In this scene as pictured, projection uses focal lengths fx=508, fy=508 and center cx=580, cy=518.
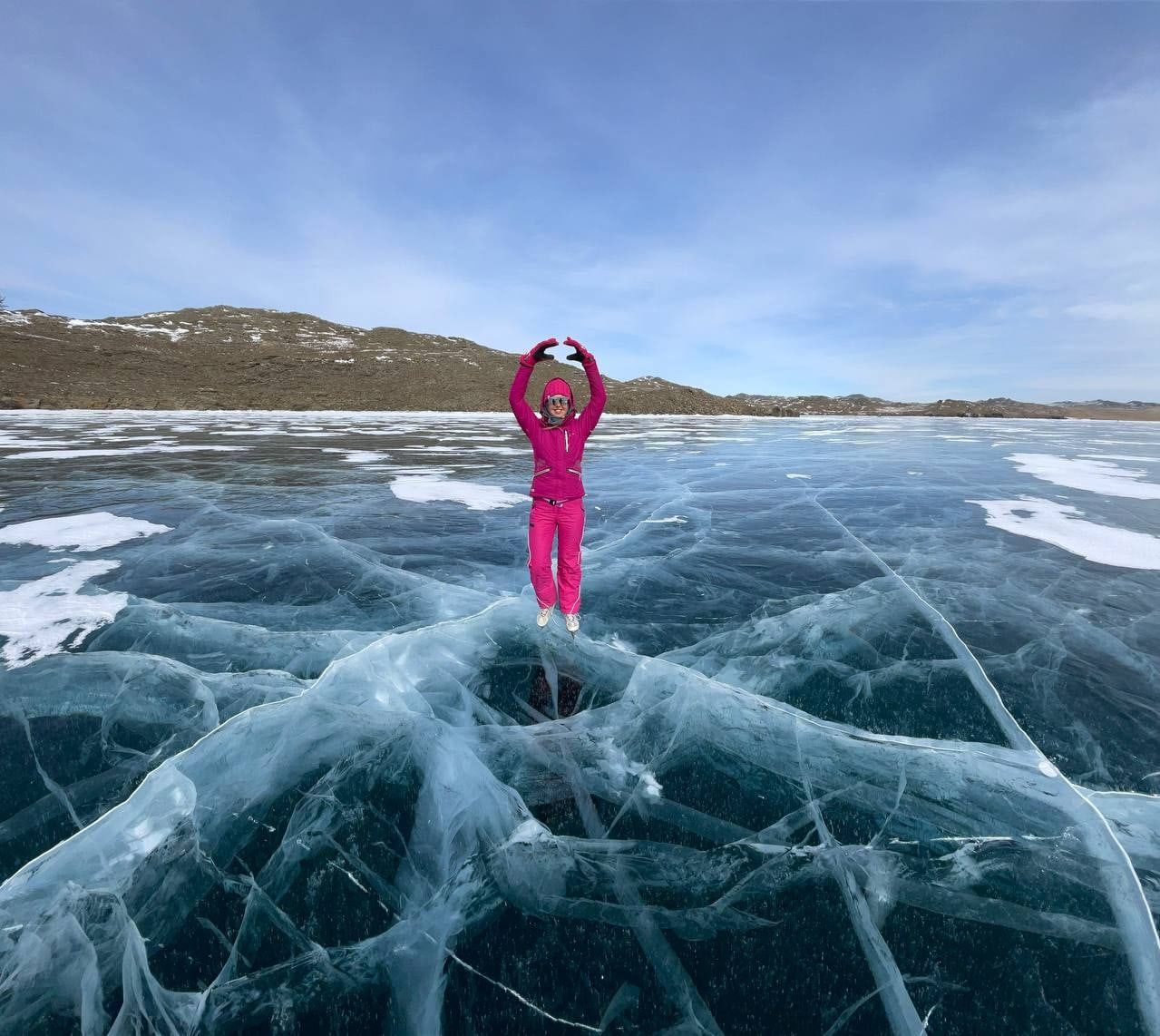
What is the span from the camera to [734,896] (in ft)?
5.90

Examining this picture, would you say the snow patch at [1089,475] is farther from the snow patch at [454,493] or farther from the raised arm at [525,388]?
the raised arm at [525,388]

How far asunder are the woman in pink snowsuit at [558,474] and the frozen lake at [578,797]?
393 mm

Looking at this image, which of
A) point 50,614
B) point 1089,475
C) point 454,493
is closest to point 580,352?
point 50,614

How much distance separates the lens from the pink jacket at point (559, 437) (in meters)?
3.47

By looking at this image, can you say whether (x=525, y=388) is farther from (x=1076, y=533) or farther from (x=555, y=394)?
(x=1076, y=533)

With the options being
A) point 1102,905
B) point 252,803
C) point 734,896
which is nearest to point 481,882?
point 734,896

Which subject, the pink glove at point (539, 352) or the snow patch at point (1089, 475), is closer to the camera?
the pink glove at point (539, 352)

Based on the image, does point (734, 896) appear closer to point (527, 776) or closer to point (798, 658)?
point (527, 776)

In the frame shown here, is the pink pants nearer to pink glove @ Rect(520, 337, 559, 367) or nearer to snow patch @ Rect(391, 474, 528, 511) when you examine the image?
pink glove @ Rect(520, 337, 559, 367)

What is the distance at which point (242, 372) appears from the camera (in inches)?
2223

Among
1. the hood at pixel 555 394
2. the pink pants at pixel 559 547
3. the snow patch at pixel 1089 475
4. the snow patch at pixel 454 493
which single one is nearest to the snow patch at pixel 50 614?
the pink pants at pixel 559 547

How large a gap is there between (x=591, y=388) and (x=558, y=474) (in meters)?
0.64

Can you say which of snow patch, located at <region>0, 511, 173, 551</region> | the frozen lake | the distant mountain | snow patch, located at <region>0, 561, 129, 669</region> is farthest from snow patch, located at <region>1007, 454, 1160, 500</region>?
the distant mountain

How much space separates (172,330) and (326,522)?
92.1 metres
